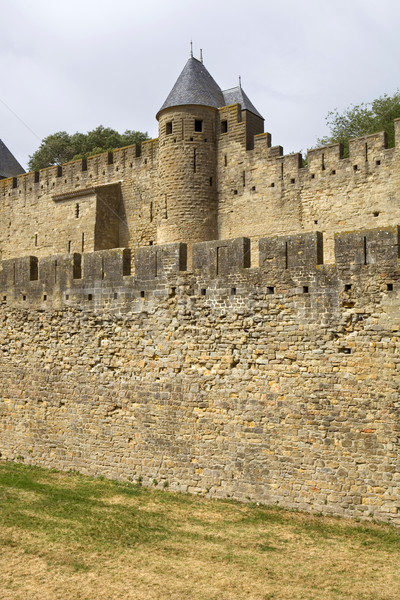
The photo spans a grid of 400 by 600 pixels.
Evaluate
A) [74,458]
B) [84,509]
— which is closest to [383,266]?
[84,509]

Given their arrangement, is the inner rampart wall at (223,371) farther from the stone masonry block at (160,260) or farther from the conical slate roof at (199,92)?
the conical slate roof at (199,92)

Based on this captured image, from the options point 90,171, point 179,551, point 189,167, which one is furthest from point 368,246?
point 90,171

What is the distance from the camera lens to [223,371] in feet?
30.3

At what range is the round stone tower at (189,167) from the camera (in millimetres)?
20891

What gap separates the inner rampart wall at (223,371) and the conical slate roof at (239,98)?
1343 cm

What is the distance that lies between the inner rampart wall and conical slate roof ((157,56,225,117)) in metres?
11.4

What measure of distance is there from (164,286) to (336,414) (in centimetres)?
338

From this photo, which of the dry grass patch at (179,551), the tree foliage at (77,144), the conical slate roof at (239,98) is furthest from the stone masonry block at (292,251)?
the tree foliage at (77,144)

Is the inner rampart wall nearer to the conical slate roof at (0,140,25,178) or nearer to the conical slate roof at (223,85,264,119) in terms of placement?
the conical slate roof at (223,85,264,119)

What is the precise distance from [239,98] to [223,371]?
52.5ft

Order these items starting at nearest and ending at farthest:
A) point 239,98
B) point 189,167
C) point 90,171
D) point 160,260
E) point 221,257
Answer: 1. point 221,257
2. point 160,260
3. point 189,167
4. point 239,98
5. point 90,171

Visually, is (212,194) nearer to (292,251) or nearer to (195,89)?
(195,89)

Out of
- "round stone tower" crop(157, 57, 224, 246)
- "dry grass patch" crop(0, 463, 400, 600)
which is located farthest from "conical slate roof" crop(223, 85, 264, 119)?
"dry grass patch" crop(0, 463, 400, 600)

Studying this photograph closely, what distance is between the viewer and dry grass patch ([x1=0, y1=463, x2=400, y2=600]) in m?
6.14
